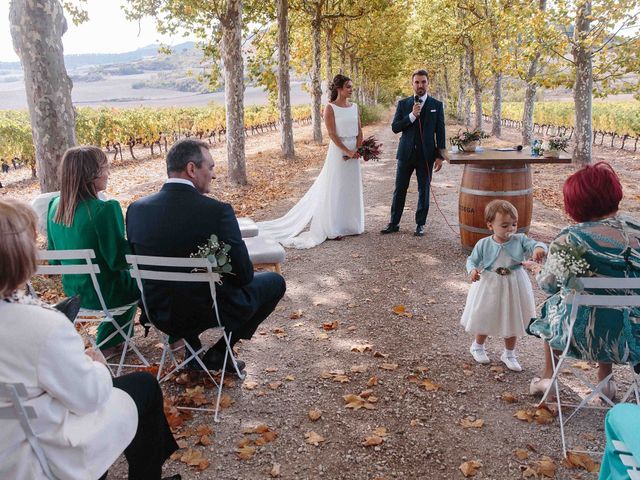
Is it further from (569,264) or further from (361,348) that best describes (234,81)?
(569,264)

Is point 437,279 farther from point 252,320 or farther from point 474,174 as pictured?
point 252,320

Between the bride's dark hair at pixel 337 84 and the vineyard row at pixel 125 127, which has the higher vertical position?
the bride's dark hair at pixel 337 84

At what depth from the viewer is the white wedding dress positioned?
7.84 m

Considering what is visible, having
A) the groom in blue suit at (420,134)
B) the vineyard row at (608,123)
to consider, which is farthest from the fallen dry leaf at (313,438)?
the vineyard row at (608,123)

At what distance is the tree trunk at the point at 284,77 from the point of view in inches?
648

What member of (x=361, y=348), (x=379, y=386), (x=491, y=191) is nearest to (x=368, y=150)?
(x=491, y=191)

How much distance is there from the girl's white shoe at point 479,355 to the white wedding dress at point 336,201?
377 centimetres

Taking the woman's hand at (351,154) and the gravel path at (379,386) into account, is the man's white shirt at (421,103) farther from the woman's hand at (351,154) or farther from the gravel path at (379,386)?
the gravel path at (379,386)

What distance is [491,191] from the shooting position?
636 centimetres

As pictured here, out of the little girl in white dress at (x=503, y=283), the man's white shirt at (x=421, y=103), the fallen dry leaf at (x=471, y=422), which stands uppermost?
the man's white shirt at (x=421, y=103)

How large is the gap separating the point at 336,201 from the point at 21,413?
6.35 m

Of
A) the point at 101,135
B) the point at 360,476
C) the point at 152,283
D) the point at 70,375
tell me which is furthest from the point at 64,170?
the point at 101,135

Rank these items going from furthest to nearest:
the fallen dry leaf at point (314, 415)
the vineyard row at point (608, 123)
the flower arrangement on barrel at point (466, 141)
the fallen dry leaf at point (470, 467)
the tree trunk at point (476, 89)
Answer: the tree trunk at point (476, 89) → the vineyard row at point (608, 123) → the flower arrangement on barrel at point (466, 141) → the fallen dry leaf at point (314, 415) → the fallen dry leaf at point (470, 467)

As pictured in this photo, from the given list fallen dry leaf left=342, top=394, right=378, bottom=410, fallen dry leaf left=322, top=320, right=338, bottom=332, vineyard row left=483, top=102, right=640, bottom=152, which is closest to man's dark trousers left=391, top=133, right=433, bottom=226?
fallen dry leaf left=322, top=320, right=338, bottom=332
